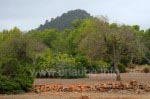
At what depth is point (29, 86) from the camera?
2883 cm

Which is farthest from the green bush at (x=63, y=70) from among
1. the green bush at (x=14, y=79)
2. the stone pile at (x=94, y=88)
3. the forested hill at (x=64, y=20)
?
the forested hill at (x=64, y=20)

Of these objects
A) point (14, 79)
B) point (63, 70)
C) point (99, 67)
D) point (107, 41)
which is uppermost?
point (107, 41)

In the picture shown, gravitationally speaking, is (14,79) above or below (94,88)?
above

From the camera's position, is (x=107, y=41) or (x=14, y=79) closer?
(x=14, y=79)

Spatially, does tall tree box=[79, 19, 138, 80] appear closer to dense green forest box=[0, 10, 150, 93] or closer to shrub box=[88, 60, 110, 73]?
dense green forest box=[0, 10, 150, 93]

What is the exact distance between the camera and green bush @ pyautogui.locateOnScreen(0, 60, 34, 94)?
90.6 ft

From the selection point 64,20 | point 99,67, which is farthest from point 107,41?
point 64,20

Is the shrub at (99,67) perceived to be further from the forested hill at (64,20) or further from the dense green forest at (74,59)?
the forested hill at (64,20)

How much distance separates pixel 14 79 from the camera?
28.4 meters

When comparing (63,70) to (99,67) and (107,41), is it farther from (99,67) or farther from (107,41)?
(99,67)

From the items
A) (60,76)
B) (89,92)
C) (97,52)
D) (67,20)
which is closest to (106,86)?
(89,92)

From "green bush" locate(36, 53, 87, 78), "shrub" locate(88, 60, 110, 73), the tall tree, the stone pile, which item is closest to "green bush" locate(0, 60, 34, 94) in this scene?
the stone pile

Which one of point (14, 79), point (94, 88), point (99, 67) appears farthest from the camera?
point (99, 67)

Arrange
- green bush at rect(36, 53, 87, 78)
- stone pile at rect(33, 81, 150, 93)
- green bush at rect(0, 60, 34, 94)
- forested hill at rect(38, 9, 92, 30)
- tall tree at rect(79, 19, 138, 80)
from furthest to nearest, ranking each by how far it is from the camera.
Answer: forested hill at rect(38, 9, 92, 30) → green bush at rect(36, 53, 87, 78) → tall tree at rect(79, 19, 138, 80) → stone pile at rect(33, 81, 150, 93) → green bush at rect(0, 60, 34, 94)
